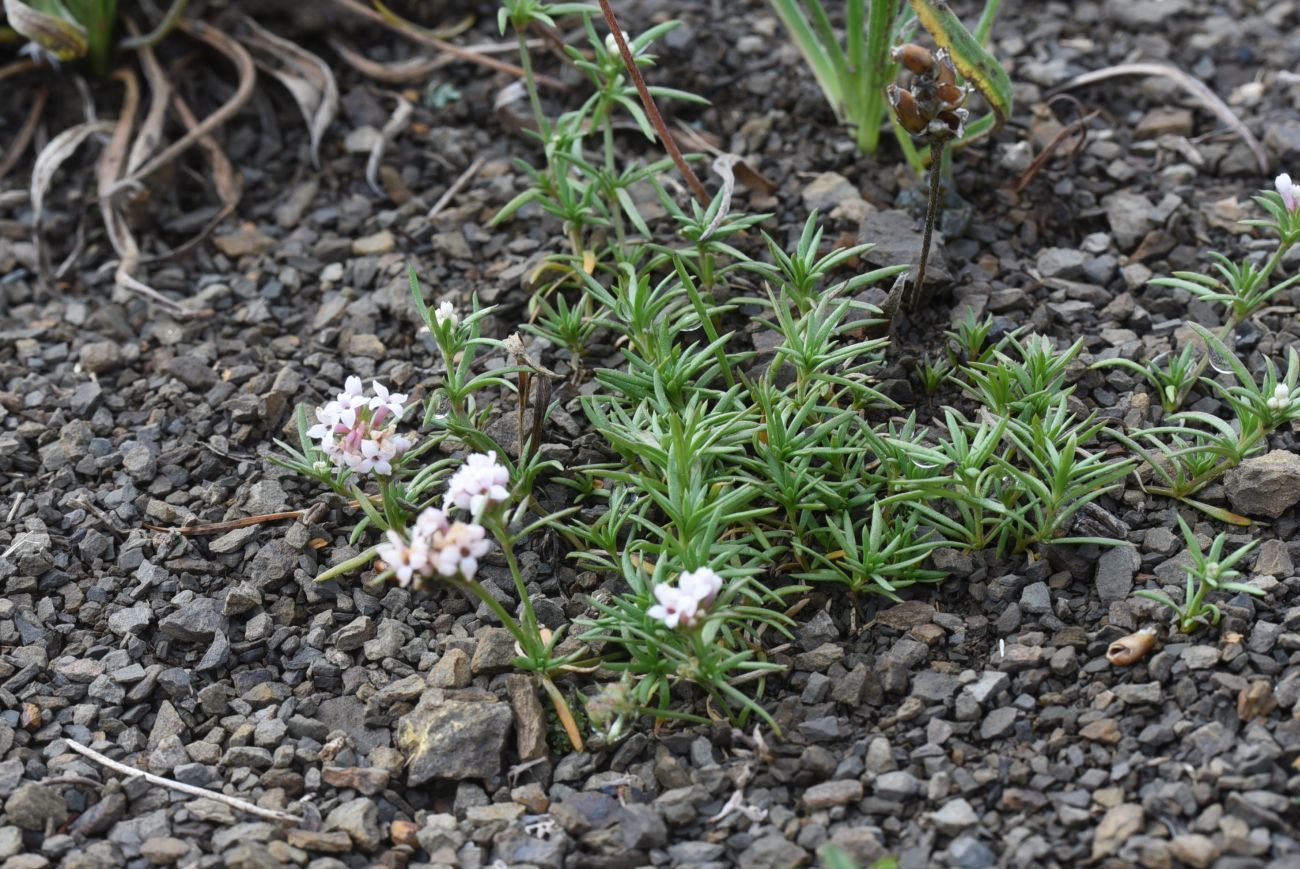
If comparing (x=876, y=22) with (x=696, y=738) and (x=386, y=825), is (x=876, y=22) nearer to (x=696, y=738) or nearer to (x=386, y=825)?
(x=696, y=738)

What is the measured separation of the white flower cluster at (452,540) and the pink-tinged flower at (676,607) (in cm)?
35

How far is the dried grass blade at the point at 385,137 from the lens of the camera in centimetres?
437

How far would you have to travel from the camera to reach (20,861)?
2568 mm

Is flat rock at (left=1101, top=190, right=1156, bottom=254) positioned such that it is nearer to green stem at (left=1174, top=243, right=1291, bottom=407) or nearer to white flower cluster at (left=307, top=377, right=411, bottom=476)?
green stem at (left=1174, top=243, right=1291, bottom=407)

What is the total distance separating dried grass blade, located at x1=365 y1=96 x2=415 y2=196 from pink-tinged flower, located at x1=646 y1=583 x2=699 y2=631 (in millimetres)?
2284

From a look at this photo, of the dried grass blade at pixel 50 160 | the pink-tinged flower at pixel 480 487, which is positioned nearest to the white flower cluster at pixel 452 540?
the pink-tinged flower at pixel 480 487

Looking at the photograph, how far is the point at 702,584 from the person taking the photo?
8.38 ft

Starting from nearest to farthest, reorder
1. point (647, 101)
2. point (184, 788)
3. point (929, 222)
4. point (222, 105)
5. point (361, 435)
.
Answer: point (184, 788) → point (361, 435) → point (929, 222) → point (647, 101) → point (222, 105)

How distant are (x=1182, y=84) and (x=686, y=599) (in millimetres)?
2884

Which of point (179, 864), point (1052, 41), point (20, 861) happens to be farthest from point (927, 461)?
point (1052, 41)

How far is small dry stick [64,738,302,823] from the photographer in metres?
2.66

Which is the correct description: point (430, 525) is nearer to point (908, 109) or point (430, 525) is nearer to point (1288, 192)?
point (908, 109)

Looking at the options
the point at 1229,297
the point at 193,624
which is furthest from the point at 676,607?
the point at 1229,297

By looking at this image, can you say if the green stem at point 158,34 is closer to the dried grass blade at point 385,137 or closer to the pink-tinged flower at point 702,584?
the dried grass blade at point 385,137
